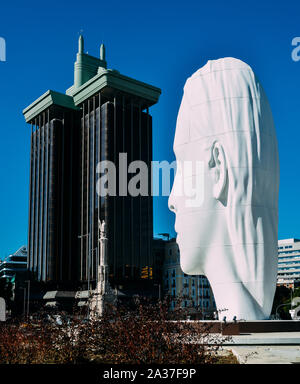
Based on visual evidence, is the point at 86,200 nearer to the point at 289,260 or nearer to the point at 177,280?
the point at 177,280

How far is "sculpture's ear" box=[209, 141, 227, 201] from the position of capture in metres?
18.2

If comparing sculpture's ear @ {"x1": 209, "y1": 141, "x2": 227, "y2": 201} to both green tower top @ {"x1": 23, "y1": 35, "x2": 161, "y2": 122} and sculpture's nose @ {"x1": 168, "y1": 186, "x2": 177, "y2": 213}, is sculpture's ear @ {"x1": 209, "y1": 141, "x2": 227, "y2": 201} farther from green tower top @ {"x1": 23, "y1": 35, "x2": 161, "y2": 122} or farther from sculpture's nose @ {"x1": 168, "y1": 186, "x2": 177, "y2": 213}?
green tower top @ {"x1": 23, "y1": 35, "x2": 161, "y2": 122}

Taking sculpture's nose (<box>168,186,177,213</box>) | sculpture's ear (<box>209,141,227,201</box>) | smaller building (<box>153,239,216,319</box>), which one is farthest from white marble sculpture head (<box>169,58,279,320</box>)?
smaller building (<box>153,239,216,319</box>)

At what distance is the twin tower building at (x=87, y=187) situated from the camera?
82062 millimetres

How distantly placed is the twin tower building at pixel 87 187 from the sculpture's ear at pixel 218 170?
61308mm

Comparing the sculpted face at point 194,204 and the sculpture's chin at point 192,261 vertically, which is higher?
the sculpted face at point 194,204

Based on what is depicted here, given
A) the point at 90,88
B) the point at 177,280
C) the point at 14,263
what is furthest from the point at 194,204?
the point at 14,263

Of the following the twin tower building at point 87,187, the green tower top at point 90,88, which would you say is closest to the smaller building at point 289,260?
the twin tower building at point 87,187

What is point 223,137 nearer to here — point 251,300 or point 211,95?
point 211,95

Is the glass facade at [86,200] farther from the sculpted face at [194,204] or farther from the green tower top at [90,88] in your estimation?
the sculpted face at [194,204]

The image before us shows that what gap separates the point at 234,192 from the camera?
712 inches

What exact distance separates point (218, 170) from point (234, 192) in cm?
104

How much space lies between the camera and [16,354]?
34.5 feet
